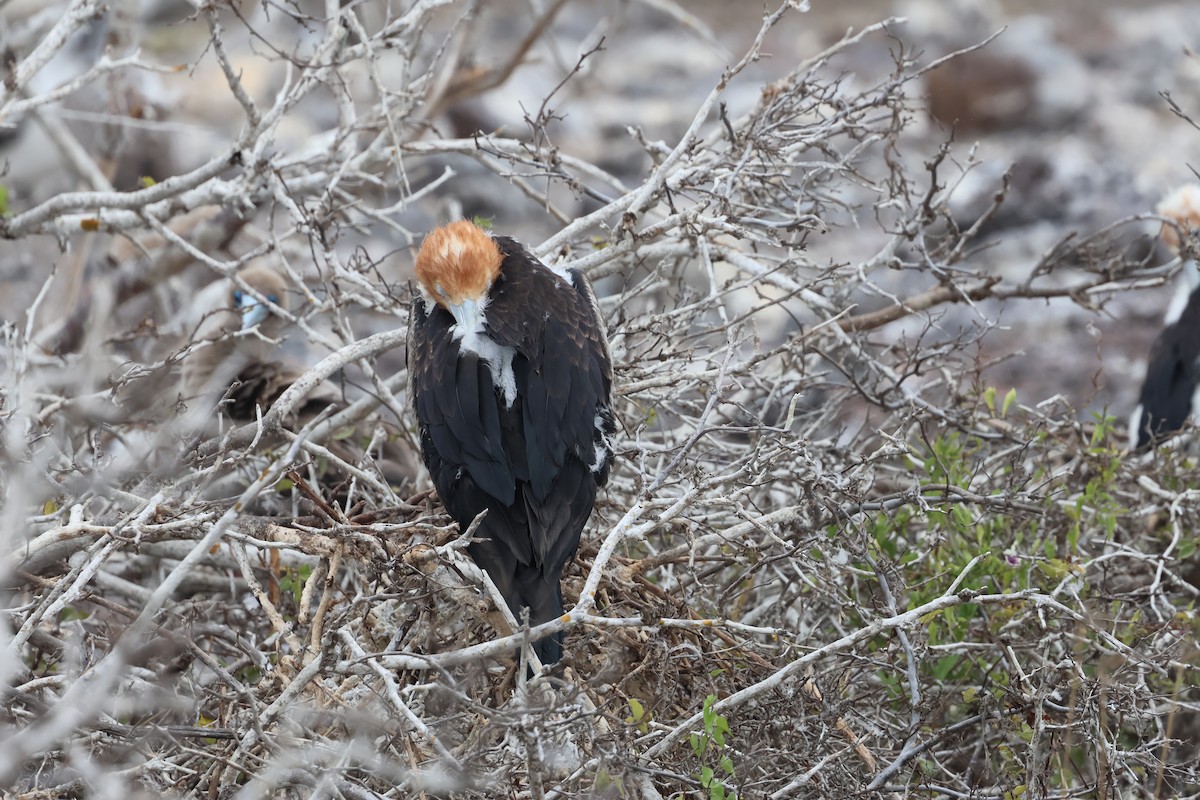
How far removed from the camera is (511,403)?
2.98m

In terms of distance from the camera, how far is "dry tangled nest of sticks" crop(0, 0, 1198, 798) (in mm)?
2408

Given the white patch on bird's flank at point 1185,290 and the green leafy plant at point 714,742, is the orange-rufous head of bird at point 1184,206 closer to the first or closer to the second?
the white patch on bird's flank at point 1185,290

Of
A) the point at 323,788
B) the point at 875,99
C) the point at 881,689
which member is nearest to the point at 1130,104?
the point at 875,99

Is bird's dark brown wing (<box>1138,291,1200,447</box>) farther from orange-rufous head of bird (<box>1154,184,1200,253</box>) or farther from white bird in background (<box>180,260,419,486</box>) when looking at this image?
white bird in background (<box>180,260,419,486</box>)

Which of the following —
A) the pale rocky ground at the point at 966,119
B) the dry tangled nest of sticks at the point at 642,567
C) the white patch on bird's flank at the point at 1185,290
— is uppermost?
the pale rocky ground at the point at 966,119

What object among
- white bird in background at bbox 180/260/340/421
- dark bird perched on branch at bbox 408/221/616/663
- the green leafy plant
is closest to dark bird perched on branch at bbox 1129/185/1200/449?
dark bird perched on branch at bbox 408/221/616/663

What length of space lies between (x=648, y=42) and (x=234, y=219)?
12.6 m

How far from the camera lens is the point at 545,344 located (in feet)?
10.00

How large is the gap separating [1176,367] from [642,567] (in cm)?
290

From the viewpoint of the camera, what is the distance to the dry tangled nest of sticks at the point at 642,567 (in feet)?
7.90

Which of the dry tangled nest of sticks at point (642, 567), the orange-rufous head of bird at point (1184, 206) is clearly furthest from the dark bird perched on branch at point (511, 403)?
the orange-rufous head of bird at point (1184, 206)

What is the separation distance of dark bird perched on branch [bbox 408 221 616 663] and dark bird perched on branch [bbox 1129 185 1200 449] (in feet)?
8.33

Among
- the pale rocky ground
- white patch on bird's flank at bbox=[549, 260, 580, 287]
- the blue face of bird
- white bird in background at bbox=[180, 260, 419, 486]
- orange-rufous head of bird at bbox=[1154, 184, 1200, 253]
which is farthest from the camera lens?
the pale rocky ground

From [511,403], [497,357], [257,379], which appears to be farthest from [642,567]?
[257,379]
